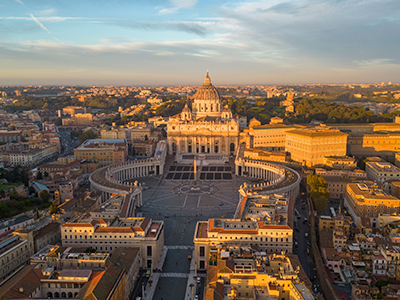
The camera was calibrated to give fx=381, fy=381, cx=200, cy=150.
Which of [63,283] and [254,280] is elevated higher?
[254,280]

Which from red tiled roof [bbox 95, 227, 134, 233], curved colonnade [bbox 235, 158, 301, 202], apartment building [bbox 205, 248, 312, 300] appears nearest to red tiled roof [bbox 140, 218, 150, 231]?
red tiled roof [bbox 95, 227, 134, 233]

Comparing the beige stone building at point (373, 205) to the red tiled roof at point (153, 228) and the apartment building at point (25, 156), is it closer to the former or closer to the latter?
the red tiled roof at point (153, 228)

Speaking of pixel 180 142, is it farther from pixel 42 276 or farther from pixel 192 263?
pixel 42 276

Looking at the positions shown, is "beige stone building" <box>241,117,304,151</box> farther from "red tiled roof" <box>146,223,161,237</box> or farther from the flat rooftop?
"red tiled roof" <box>146,223,161,237</box>

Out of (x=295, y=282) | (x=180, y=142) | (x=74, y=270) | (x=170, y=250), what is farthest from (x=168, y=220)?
(x=180, y=142)

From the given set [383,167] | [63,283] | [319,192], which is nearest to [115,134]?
[319,192]

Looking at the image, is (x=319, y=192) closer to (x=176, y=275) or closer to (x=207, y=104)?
(x=176, y=275)
